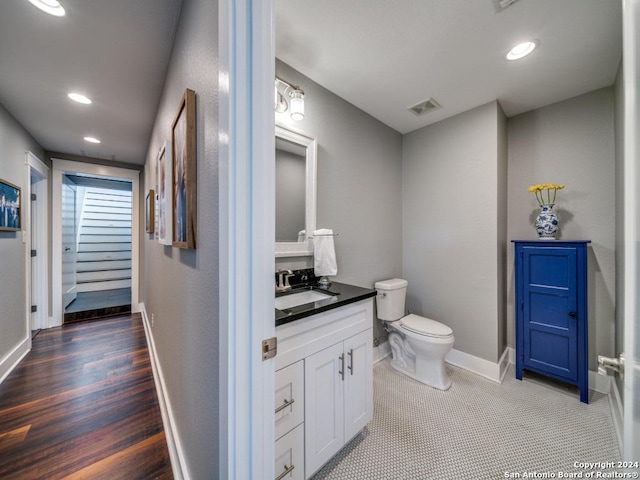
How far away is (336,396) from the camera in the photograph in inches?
49.2

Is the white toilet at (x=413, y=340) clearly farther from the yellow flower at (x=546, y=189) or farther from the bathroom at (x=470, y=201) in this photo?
the yellow flower at (x=546, y=189)

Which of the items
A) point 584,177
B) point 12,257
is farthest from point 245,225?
point 12,257

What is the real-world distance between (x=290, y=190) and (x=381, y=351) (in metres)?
1.80

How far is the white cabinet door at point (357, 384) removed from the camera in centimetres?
131

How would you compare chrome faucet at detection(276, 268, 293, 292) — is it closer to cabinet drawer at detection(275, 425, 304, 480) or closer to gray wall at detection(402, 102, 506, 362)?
cabinet drawer at detection(275, 425, 304, 480)

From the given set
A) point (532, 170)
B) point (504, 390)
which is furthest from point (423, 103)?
point (504, 390)

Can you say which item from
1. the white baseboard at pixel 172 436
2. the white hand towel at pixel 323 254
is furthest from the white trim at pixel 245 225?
the white hand towel at pixel 323 254

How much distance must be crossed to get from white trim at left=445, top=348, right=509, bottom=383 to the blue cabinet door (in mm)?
198

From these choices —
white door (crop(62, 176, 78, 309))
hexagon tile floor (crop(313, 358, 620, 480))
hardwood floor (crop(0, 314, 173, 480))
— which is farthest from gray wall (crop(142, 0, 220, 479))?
white door (crop(62, 176, 78, 309))

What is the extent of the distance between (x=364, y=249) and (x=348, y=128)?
1.11 m

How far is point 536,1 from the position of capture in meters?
1.26

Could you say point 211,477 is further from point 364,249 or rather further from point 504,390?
point 504,390

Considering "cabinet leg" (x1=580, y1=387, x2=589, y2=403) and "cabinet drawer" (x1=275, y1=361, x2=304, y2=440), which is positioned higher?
"cabinet drawer" (x1=275, y1=361, x2=304, y2=440)

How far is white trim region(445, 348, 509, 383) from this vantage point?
2090 millimetres
